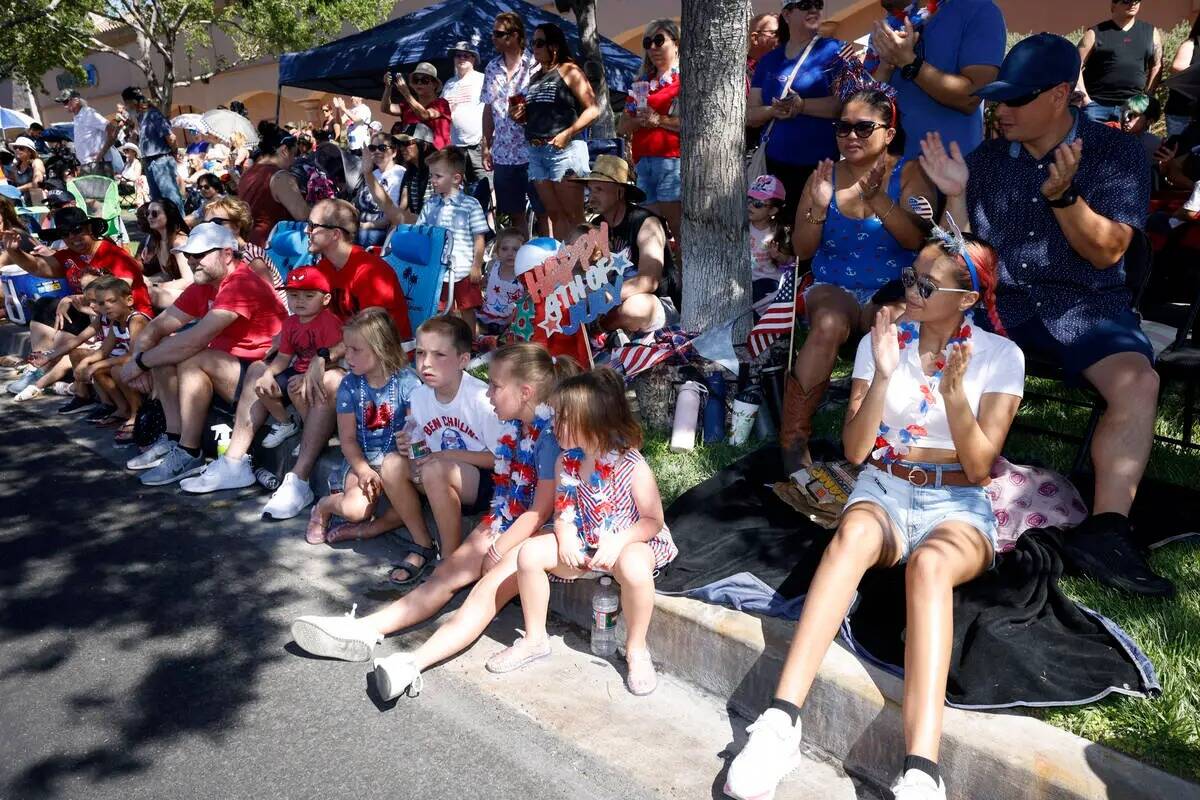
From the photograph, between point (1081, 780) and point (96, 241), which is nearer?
point (1081, 780)

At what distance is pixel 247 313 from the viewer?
568 cm

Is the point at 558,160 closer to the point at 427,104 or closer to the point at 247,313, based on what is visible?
the point at 247,313

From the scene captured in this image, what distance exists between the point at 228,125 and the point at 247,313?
11434mm

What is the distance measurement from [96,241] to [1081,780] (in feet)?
25.0

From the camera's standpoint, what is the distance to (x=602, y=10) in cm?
1820

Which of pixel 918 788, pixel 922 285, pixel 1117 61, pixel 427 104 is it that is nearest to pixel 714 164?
pixel 922 285

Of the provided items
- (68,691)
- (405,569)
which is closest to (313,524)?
(405,569)

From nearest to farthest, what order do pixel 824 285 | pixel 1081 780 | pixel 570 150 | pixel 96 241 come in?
1. pixel 1081 780
2. pixel 824 285
3. pixel 570 150
4. pixel 96 241

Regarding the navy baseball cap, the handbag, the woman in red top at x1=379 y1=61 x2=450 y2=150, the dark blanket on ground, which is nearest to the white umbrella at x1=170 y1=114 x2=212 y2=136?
the woman in red top at x1=379 y1=61 x2=450 y2=150

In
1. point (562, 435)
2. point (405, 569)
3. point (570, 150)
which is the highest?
point (570, 150)

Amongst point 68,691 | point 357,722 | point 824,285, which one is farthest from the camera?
point 824,285

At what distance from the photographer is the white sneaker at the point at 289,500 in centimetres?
496

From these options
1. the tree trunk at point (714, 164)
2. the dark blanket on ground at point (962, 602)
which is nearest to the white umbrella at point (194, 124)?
the tree trunk at point (714, 164)

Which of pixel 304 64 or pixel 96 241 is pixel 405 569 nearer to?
pixel 96 241
